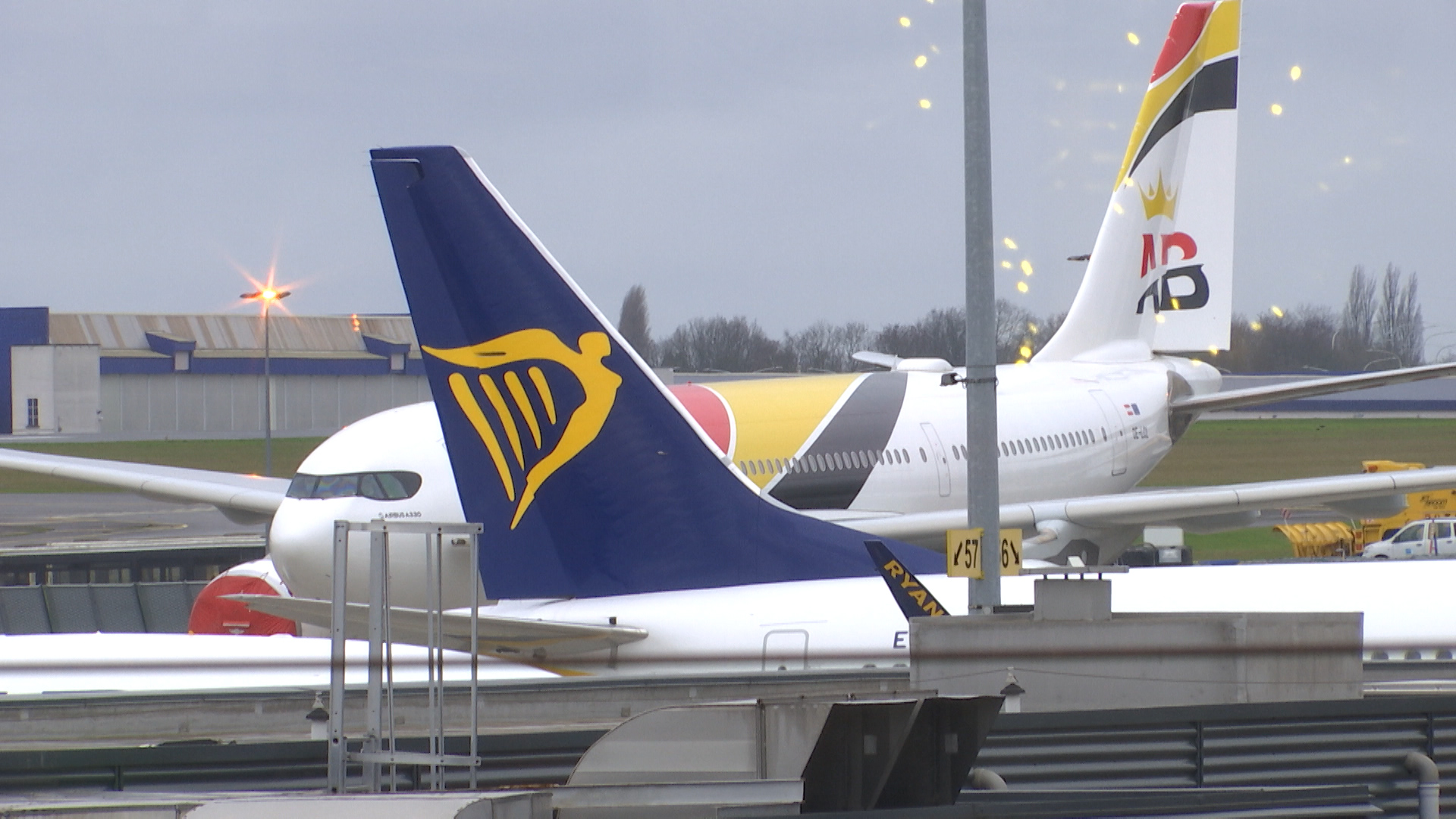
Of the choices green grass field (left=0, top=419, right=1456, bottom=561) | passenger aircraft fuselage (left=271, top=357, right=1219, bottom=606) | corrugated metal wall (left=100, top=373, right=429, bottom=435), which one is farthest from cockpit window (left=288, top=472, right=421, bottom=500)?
corrugated metal wall (left=100, top=373, right=429, bottom=435)

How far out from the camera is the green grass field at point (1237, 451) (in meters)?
52.0

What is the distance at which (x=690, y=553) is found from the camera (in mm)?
12234

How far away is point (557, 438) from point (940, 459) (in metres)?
9.36

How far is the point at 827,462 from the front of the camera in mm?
19531

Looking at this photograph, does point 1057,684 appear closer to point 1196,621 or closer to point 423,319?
point 1196,621

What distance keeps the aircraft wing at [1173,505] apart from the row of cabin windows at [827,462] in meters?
1.11

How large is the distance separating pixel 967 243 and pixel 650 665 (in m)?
3.83

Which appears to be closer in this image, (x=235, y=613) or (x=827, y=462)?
(x=827, y=462)

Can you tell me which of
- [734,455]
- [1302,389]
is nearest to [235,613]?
[734,455]

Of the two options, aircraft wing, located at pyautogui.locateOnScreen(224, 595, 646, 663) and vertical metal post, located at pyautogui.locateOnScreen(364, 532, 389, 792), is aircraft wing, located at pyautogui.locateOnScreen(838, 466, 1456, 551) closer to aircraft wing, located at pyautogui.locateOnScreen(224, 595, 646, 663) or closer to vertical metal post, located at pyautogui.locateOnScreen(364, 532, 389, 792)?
aircraft wing, located at pyautogui.locateOnScreen(224, 595, 646, 663)

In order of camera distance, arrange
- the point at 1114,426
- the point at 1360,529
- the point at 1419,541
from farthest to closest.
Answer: the point at 1360,529
the point at 1419,541
the point at 1114,426

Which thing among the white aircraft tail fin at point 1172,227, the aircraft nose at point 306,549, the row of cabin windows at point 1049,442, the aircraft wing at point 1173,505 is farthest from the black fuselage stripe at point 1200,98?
the aircraft nose at point 306,549

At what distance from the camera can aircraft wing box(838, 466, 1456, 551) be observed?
55.8 feet

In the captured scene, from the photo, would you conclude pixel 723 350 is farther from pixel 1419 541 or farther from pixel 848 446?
pixel 1419 541
